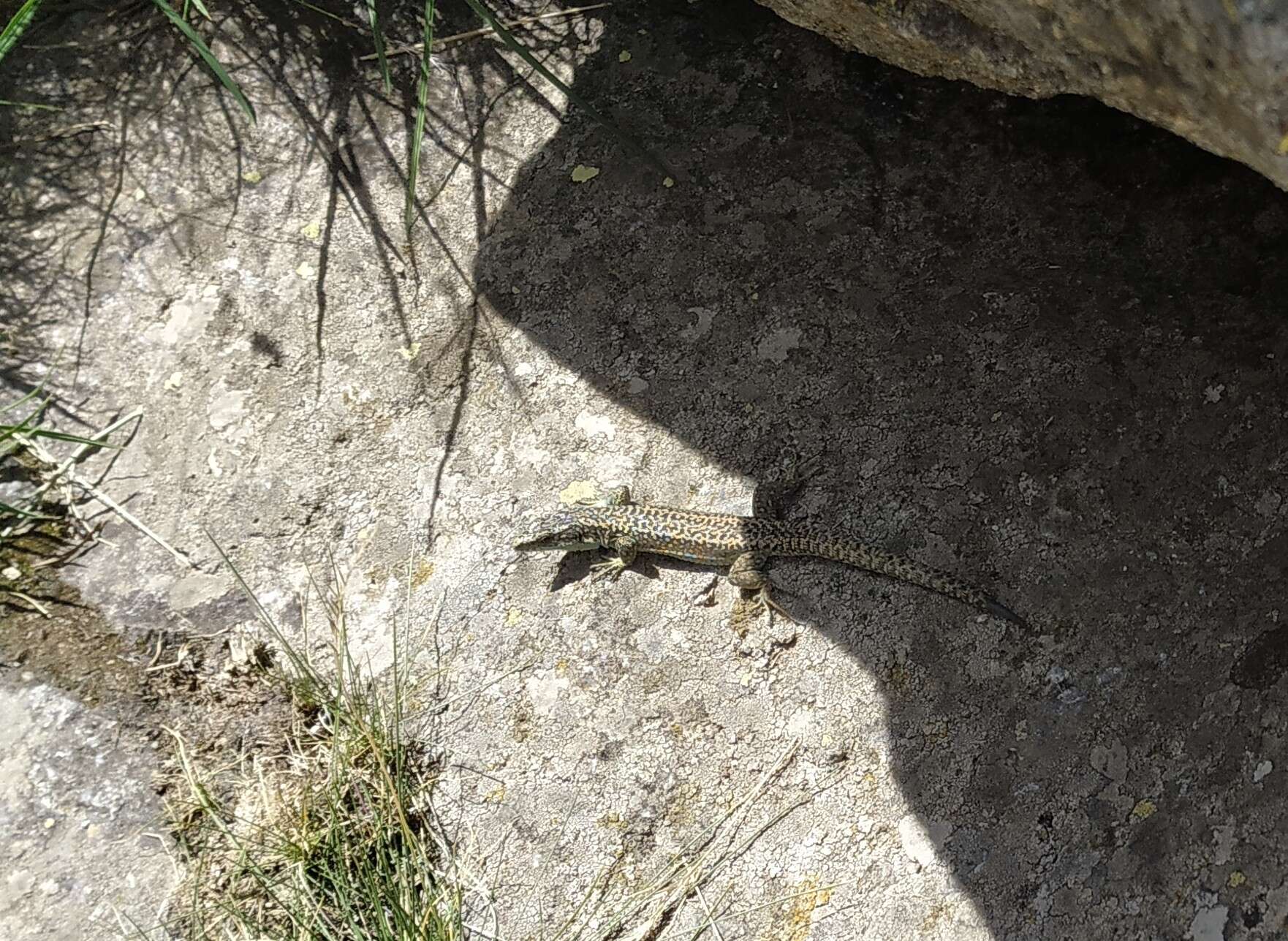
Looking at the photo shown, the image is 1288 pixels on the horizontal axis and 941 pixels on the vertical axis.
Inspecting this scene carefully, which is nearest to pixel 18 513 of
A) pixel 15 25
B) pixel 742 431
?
pixel 15 25

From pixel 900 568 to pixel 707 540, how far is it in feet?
2.21

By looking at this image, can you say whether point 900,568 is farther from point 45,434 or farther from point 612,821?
point 45,434

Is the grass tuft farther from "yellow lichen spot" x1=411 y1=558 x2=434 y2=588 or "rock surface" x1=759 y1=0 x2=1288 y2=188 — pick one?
"rock surface" x1=759 y1=0 x2=1288 y2=188

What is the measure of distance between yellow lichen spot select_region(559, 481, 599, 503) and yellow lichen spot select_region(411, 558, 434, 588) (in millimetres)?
534

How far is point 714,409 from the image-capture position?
4125 millimetres

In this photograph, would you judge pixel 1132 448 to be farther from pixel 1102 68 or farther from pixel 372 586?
pixel 372 586

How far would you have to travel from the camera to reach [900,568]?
3.59 m

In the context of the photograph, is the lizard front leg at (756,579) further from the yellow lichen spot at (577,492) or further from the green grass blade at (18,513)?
the green grass blade at (18,513)

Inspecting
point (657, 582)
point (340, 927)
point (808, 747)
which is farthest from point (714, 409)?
point (340, 927)

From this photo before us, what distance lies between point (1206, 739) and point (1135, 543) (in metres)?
0.64

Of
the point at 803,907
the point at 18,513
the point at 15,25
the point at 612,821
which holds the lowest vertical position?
the point at 803,907

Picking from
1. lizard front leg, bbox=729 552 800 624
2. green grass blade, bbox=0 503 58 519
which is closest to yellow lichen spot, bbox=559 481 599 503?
lizard front leg, bbox=729 552 800 624

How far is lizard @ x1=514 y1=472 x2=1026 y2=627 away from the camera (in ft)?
12.1

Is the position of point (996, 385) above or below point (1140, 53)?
below
